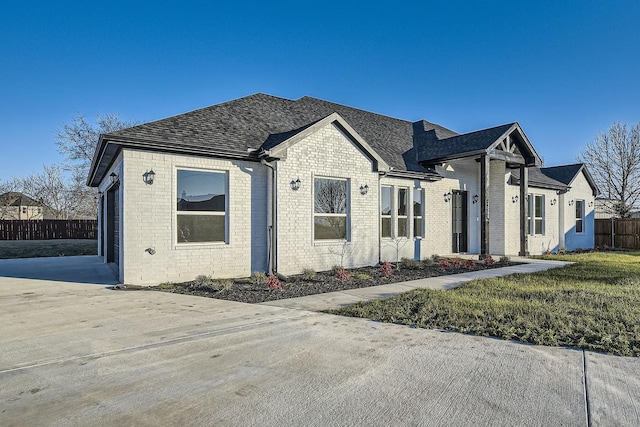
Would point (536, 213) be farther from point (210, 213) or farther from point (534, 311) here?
point (210, 213)

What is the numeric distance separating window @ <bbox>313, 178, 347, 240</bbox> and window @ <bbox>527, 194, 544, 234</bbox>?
36.5ft

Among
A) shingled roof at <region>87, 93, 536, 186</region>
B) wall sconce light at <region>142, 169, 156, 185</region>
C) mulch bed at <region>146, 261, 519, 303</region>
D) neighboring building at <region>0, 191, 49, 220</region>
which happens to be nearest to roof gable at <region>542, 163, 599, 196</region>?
shingled roof at <region>87, 93, 536, 186</region>

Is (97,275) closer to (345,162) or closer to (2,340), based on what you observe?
(2,340)

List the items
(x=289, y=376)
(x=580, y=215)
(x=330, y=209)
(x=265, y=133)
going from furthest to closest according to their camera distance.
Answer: (x=580, y=215) → (x=330, y=209) → (x=265, y=133) → (x=289, y=376)

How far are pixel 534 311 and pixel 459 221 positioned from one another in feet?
35.3

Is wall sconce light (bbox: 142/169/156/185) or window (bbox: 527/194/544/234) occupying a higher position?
wall sconce light (bbox: 142/169/156/185)

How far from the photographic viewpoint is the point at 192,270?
29.3ft

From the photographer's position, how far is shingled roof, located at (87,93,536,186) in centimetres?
870

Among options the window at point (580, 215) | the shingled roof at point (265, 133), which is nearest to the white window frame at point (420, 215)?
the shingled roof at point (265, 133)

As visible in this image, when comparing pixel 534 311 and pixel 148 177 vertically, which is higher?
pixel 148 177

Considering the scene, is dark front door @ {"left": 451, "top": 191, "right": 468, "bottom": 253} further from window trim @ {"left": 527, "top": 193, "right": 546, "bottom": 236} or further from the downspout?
the downspout

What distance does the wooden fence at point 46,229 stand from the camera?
24422 mm

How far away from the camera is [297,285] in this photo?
8.62m

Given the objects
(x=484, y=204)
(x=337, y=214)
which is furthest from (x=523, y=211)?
(x=337, y=214)
